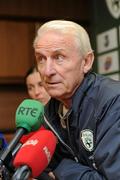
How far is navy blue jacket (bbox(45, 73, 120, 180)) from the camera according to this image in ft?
3.15

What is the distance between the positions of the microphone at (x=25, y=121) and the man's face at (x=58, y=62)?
0.19 ft

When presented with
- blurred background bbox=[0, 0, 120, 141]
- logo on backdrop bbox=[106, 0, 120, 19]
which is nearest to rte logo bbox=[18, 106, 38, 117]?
logo on backdrop bbox=[106, 0, 120, 19]

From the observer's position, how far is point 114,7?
2678 mm

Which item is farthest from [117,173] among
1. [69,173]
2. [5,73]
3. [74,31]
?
[5,73]

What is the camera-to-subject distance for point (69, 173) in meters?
1.04

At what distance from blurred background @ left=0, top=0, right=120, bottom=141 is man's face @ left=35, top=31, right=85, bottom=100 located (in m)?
1.74

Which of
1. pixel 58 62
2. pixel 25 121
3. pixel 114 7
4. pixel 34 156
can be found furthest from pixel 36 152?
pixel 114 7

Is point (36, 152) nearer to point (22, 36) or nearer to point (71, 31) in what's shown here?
point (71, 31)

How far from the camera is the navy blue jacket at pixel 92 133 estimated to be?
3.15ft

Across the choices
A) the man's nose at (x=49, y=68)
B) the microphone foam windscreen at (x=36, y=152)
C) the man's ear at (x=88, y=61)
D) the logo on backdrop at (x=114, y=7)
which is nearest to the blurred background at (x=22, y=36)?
the logo on backdrop at (x=114, y=7)

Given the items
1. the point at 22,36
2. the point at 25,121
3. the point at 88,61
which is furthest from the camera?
the point at 22,36

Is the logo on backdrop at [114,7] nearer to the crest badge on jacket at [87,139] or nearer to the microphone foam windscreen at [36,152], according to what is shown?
the crest badge on jacket at [87,139]

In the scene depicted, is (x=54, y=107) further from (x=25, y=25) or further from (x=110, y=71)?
(x=25, y=25)

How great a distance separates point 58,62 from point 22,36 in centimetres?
201
